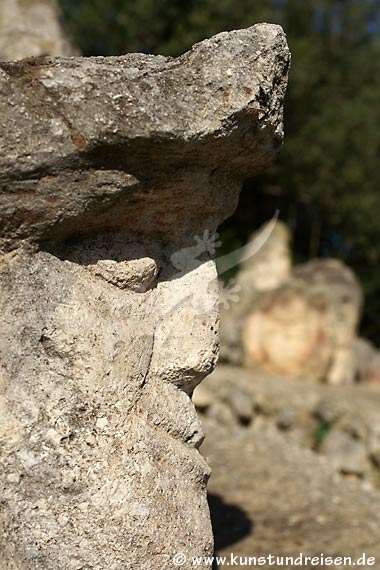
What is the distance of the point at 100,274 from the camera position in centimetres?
240

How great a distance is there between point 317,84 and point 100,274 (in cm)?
1074

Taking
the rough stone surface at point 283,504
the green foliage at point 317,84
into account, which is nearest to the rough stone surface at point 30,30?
the rough stone surface at point 283,504

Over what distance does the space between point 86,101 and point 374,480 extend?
14.7 feet

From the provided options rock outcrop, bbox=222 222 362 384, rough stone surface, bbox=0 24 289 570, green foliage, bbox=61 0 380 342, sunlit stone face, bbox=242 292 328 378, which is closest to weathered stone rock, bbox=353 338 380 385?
rock outcrop, bbox=222 222 362 384

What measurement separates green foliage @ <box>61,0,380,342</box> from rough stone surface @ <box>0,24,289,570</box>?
344 inches

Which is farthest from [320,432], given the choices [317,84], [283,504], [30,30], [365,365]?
[317,84]

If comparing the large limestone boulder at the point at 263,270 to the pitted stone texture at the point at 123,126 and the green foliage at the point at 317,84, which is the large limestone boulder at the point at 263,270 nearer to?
the green foliage at the point at 317,84

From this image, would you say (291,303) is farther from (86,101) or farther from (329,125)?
(86,101)

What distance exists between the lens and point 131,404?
2.35 m

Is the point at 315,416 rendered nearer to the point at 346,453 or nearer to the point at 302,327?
the point at 346,453

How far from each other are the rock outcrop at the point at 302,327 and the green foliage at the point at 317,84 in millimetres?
2949

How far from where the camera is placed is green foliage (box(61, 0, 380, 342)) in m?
11.1

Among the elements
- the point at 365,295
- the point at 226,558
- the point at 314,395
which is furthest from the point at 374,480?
the point at 365,295

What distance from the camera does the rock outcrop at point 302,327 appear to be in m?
8.76
